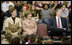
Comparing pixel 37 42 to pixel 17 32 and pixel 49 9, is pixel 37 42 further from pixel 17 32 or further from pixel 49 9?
pixel 49 9

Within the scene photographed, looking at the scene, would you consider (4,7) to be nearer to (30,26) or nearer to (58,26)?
(30,26)

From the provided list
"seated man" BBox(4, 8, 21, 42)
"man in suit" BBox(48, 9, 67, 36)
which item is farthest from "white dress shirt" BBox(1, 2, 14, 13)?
"man in suit" BBox(48, 9, 67, 36)

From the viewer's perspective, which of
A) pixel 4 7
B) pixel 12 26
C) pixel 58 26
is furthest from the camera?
pixel 4 7

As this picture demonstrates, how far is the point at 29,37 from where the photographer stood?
5.36 meters

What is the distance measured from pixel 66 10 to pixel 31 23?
2043 mm

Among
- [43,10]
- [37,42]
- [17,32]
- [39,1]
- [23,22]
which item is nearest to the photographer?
[37,42]

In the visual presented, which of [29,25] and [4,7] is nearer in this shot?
[29,25]

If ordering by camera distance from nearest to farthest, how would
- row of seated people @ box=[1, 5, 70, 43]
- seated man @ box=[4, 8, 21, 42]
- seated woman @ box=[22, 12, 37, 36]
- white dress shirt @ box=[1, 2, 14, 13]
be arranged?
seated man @ box=[4, 8, 21, 42]
row of seated people @ box=[1, 5, 70, 43]
seated woman @ box=[22, 12, 37, 36]
white dress shirt @ box=[1, 2, 14, 13]

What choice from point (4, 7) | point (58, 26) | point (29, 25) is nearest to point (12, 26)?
point (29, 25)

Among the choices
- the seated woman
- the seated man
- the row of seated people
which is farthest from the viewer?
the seated woman

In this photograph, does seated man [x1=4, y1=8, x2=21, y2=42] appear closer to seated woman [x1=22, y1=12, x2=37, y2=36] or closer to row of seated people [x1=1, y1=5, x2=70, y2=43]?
row of seated people [x1=1, y1=5, x2=70, y2=43]

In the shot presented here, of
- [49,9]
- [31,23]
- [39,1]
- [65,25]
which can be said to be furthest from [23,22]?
[39,1]

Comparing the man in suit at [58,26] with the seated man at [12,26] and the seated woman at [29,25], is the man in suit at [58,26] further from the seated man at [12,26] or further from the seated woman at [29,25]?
the seated man at [12,26]

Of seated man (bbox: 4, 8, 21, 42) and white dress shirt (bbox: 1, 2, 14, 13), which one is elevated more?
white dress shirt (bbox: 1, 2, 14, 13)
